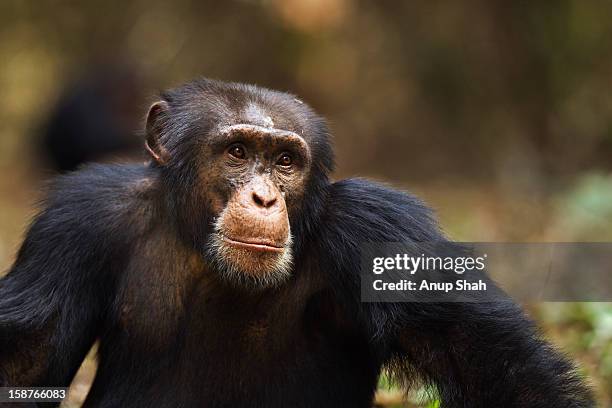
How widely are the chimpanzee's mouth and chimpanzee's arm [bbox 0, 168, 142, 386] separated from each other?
0.92 metres

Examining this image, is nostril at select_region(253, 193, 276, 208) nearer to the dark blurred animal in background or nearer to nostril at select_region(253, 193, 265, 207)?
nostril at select_region(253, 193, 265, 207)

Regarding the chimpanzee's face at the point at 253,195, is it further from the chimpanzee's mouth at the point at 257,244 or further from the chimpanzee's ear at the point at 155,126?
the chimpanzee's ear at the point at 155,126

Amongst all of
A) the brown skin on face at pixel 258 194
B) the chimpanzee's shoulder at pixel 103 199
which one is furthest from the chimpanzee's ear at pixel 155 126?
the brown skin on face at pixel 258 194

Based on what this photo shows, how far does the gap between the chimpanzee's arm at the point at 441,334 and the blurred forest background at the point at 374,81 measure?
23.4ft

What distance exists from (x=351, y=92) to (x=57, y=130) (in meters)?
→ 4.94

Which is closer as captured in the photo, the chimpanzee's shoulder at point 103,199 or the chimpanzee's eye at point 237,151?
the chimpanzee's eye at point 237,151

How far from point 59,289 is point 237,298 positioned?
987 millimetres

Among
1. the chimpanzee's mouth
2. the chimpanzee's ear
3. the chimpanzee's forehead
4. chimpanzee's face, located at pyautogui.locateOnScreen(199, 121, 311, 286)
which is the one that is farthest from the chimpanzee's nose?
the chimpanzee's ear

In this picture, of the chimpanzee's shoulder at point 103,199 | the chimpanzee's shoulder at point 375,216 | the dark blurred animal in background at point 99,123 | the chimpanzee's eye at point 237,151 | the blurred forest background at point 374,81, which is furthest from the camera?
the dark blurred animal in background at point 99,123

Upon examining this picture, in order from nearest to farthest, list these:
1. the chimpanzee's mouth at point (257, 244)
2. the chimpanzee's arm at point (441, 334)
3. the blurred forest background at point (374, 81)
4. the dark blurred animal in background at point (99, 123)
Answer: the chimpanzee's mouth at point (257, 244)
the chimpanzee's arm at point (441, 334)
the blurred forest background at point (374, 81)
the dark blurred animal in background at point (99, 123)

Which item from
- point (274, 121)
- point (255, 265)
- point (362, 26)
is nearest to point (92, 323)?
point (255, 265)

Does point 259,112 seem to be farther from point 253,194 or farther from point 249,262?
point 249,262

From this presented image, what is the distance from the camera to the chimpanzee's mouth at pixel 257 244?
546 cm

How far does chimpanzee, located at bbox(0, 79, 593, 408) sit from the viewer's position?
18.6ft
